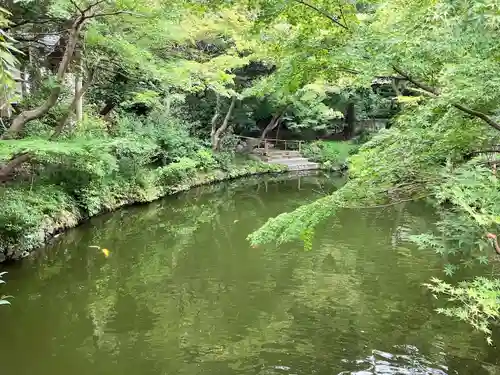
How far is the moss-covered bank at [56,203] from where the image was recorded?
8395mm

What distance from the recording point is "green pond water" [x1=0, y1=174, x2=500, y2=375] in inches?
214

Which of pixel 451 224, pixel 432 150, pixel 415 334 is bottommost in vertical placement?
pixel 415 334

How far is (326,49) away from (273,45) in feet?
2.81

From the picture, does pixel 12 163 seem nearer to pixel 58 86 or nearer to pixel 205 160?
pixel 58 86

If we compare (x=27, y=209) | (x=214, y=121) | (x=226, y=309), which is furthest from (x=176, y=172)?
(x=226, y=309)

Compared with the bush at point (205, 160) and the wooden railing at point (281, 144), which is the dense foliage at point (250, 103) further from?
the wooden railing at point (281, 144)

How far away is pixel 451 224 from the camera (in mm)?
4047

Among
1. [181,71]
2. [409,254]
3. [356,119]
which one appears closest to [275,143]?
[356,119]

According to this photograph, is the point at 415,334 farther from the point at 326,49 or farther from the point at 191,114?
the point at 191,114

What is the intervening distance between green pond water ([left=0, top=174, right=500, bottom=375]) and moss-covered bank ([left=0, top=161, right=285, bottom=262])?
14.2 inches

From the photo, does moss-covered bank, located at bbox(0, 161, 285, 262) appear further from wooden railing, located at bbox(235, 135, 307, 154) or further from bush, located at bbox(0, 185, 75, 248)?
wooden railing, located at bbox(235, 135, 307, 154)

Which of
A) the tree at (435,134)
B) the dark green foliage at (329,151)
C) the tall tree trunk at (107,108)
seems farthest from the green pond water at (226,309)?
the dark green foliage at (329,151)

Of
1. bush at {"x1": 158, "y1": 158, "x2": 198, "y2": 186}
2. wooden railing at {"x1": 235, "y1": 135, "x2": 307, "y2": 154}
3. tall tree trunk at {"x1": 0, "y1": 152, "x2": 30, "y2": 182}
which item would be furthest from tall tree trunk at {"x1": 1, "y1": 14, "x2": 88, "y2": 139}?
wooden railing at {"x1": 235, "y1": 135, "x2": 307, "y2": 154}

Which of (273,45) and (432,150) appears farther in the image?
(273,45)
